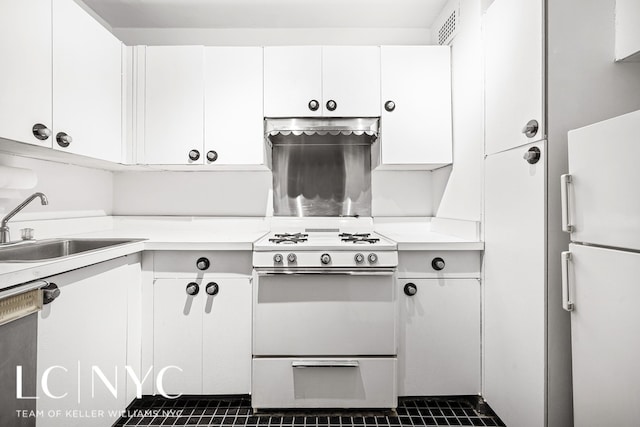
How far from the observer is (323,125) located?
6.94ft

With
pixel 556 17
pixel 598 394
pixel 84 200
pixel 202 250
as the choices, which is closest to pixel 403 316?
pixel 598 394

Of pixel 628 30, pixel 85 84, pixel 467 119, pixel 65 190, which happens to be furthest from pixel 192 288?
pixel 628 30

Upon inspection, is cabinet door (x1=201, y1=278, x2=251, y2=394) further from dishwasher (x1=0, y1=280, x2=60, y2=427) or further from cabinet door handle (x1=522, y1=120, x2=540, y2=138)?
cabinet door handle (x1=522, y1=120, x2=540, y2=138)

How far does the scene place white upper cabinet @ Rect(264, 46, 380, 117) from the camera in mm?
2088

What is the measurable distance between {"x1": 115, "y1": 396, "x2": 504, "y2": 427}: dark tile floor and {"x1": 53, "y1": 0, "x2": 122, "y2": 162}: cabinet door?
1368 mm

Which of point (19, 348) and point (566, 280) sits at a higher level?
point (566, 280)

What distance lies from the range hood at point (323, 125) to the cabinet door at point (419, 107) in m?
0.10

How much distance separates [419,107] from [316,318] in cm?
143

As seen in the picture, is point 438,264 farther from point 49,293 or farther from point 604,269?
point 49,293

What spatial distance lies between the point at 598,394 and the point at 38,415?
1.80 meters

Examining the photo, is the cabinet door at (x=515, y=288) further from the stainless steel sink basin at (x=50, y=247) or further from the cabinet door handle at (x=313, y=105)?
the stainless steel sink basin at (x=50, y=247)

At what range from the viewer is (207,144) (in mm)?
2092

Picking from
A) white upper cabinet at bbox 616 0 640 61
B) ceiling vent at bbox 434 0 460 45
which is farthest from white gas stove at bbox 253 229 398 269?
ceiling vent at bbox 434 0 460 45

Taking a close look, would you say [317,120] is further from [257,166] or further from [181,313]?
[181,313]
